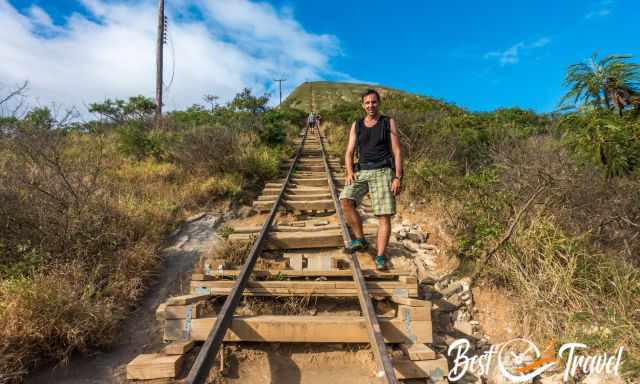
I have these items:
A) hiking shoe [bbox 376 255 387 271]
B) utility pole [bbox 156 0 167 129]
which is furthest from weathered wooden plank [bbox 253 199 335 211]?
utility pole [bbox 156 0 167 129]

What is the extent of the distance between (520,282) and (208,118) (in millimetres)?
9712

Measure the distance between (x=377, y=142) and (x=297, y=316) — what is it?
6.92ft

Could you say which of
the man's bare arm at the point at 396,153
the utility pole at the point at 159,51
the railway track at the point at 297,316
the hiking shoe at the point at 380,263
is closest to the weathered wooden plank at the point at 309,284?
the railway track at the point at 297,316

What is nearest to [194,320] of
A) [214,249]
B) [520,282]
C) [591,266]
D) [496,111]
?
[214,249]

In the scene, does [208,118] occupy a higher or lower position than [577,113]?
higher

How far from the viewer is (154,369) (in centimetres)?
231

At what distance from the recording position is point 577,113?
2.78 metres

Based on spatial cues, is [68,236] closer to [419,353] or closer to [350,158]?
[350,158]

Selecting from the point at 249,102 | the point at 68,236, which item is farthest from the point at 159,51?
the point at 68,236

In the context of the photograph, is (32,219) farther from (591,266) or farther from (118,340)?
(591,266)

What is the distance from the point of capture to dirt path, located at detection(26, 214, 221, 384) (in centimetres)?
251

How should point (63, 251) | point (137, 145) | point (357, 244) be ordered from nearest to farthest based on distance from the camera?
point (63, 251) < point (357, 244) < point (137, 145)

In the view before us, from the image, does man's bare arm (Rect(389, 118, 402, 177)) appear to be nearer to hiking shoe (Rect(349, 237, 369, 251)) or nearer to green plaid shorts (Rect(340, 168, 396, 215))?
green plaid shorts (Rect(340, 168, 396, 215))

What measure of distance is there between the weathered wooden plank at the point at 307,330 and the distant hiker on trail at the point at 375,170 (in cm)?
99
